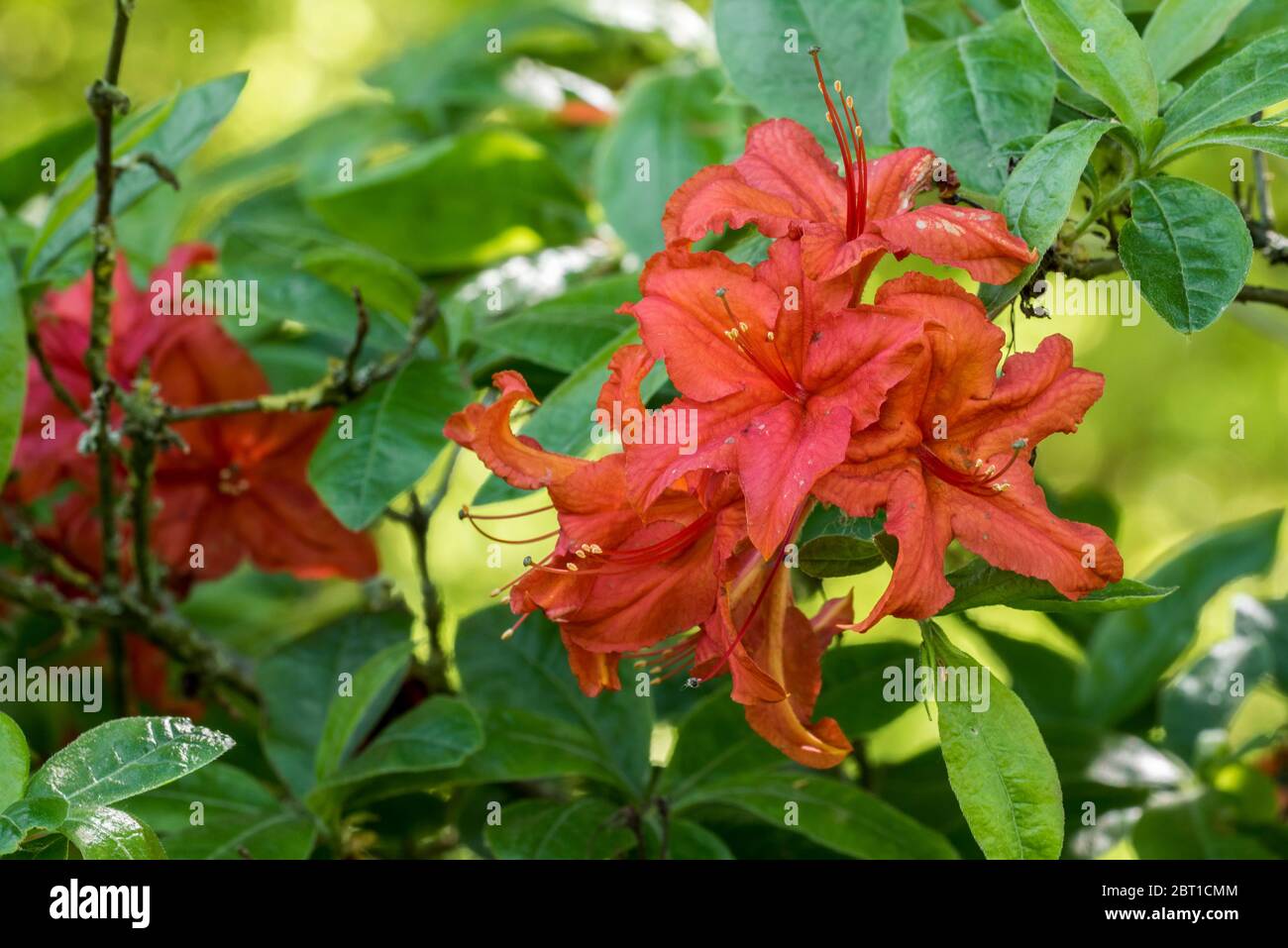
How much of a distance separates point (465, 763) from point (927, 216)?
1.79ft

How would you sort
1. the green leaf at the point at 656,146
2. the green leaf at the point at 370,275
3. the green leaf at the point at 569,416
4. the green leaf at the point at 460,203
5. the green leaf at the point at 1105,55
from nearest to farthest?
the green leaf at the point at 1105,55, the green leaf at the point at 569,416, the green leaf at the point at 370,275, the green leaf at the point at 656,146, the green leaf at the point at 460,203

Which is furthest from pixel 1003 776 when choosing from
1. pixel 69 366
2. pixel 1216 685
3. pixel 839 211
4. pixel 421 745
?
pixel 69 366

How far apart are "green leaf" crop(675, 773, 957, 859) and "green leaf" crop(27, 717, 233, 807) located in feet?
1.39

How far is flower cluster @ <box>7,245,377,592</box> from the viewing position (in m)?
1.21

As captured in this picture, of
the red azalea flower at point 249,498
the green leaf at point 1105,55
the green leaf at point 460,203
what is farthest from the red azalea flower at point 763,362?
the green leaf at point 460,203

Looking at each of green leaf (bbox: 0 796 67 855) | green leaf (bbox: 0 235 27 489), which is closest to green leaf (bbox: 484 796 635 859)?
green leaf (bbox: 0 796 67 855)

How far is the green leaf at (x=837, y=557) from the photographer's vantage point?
0.77 m

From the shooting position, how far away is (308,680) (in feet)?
3.97

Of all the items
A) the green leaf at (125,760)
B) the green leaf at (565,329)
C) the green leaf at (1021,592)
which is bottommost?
the green leaf at (125,760)

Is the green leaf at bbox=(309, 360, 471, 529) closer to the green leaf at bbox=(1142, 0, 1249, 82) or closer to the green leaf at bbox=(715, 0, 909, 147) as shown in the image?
the green leaf at bbox=(715, 0, 909, 147)

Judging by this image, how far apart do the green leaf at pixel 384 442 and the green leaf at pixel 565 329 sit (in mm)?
58

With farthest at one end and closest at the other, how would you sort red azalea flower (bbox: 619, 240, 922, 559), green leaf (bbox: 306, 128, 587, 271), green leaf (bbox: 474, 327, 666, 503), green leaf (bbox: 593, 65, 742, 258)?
1. green leaf (bbox: 306, 128, 587, 271)
2. green leaf (bbox: 593, 65, 742, 258)
3. green leaf (bbox: 474, 327, 666, 503)
4. red azalea flower (bbox: 619, 240, 922, 559)

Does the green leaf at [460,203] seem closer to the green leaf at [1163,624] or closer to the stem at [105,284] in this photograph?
the stem at [105,284]
